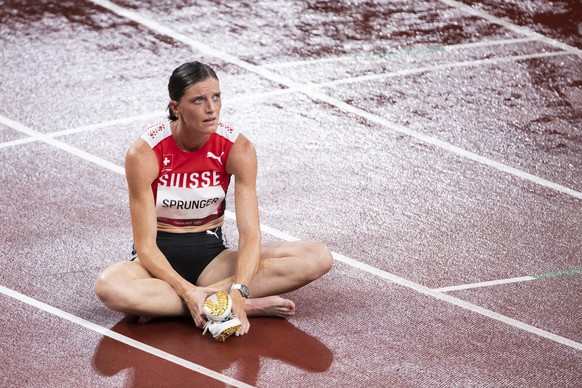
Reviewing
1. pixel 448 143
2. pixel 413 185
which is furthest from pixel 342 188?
pixel 448 143

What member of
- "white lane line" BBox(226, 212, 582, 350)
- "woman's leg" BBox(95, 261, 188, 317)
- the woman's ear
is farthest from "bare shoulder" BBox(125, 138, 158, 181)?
"white lane line" BBox(226, 212, 582, 350)

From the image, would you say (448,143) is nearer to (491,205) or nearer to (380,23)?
(491,205)

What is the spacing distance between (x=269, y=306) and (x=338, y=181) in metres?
1.91

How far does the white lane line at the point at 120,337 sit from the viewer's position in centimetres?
602

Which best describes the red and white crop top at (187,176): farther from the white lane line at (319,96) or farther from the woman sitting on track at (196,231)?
the white lane line at (319,96)

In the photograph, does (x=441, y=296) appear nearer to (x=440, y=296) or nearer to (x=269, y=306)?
(x=440, y=296)

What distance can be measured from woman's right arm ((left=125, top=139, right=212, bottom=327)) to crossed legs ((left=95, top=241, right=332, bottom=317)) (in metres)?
0.06

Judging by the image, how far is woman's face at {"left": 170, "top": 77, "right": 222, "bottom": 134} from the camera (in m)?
6.27

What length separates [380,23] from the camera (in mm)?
10609

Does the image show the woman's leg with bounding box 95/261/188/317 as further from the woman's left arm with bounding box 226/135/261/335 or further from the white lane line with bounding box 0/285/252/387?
the woman's left arm with bounding box 226/135/261/335

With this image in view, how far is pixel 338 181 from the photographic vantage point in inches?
326

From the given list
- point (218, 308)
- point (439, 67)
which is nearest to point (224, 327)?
point (218, 308)

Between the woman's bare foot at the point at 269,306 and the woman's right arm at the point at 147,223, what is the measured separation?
0.91 ft

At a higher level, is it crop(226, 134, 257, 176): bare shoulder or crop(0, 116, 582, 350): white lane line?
crop(226, 134, 257, 176): bare shoulder
